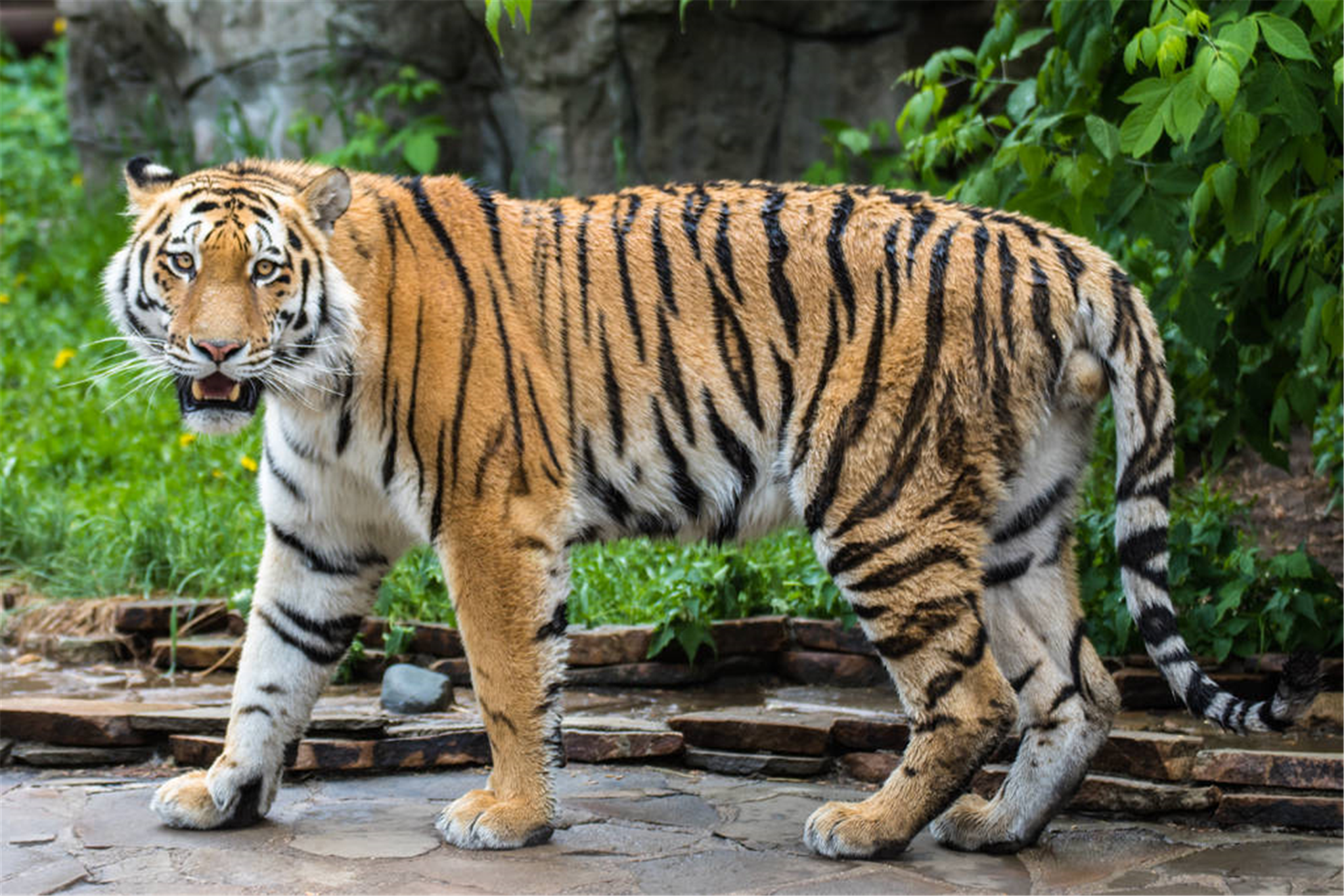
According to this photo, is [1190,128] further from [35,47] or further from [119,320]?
[35,47]

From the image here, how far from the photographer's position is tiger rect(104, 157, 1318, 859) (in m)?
3.69

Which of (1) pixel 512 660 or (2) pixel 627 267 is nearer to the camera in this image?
(1) pixel 512 660

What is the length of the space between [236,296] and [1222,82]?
2.22m

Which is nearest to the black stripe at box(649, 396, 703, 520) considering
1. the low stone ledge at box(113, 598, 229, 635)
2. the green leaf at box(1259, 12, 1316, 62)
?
the green leaf at box(1259, 12, 1316, 62)

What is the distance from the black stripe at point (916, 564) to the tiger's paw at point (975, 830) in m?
0.62

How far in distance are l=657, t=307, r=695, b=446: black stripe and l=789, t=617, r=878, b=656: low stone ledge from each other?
1.44 meters

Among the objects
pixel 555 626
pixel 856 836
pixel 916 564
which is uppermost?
pixel 916 564

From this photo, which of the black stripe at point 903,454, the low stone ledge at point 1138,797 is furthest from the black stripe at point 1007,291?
the low stone ledge at point 1138,797

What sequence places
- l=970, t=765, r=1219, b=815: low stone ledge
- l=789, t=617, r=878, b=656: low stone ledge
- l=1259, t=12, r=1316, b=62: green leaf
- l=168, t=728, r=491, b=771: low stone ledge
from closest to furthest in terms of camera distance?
l=1259, t=12, r=1316, b=62: green leaf → l=970, t=765, r=1219, b=815: low stone ledge → l=168, t=728, r=491, b=771: low stone ledge → l=789, t=617, r=878, b=656: low stone ledge

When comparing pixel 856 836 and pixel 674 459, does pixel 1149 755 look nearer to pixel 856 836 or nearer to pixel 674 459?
pixel 856 836

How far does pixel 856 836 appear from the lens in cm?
370

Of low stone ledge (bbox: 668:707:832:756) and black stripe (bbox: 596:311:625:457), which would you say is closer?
black stripe (bbox: 596:311:625:457)

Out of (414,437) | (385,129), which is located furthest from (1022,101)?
(385,129)

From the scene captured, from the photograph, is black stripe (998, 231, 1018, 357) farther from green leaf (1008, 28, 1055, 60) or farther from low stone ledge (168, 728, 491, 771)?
low stone ledge (168, 728, 491, 771)
